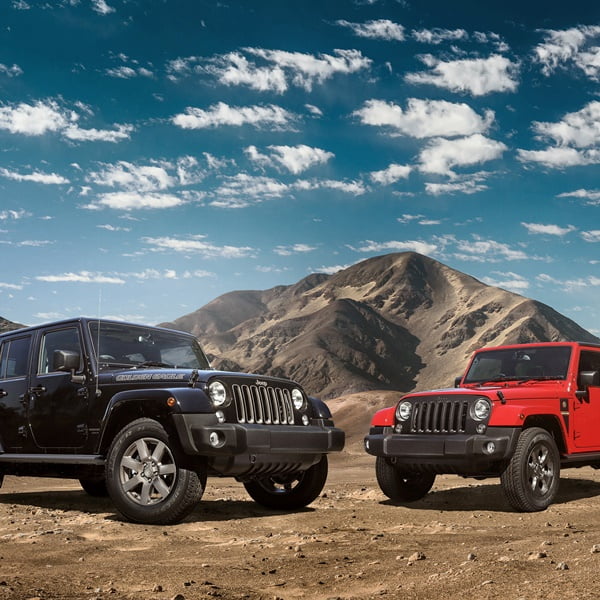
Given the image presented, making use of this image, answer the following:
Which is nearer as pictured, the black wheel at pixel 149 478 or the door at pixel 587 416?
the black wheel at pixel 149 478

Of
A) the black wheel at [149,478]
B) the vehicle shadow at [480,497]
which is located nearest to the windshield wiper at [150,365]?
the black wheel at [149,478]

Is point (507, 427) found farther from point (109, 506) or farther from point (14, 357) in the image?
point (14, 357)

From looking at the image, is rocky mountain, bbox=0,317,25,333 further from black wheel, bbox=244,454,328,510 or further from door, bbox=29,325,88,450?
black wheel, bbox=244,454,328,510

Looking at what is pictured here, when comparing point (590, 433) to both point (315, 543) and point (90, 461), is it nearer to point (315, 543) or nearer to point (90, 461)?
point (315, 543)

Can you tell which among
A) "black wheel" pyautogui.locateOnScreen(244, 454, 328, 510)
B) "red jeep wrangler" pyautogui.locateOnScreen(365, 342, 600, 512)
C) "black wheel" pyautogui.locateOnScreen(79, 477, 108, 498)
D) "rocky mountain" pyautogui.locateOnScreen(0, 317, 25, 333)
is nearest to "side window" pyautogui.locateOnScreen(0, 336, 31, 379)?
"black wheel" pyautogui.locateOnScreen(79, 477, 108, 498)

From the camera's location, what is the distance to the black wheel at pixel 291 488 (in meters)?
9.44

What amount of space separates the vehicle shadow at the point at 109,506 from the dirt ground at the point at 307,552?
0.04 m

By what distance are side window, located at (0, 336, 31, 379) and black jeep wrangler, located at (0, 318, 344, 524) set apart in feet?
0.07

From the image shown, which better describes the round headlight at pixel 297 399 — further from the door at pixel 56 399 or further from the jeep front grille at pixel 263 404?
the door at pixel 56 399

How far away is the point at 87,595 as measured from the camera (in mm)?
5172

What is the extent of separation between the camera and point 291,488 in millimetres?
9812

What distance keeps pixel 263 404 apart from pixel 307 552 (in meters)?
2.09

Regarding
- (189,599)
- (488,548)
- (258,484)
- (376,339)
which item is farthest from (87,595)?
(376,339)

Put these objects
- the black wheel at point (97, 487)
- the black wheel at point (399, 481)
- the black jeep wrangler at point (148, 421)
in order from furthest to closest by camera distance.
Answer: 1. the black wheel at point (97, 487)
2. the black wheel at point (399, 481)
3. the black jeep wrangler at point (148, 421)
